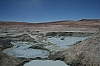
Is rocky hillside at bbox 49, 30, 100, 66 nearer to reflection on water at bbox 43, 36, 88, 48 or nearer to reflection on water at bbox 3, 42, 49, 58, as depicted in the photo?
reflection on water at bbox 3, 42, 49, 58

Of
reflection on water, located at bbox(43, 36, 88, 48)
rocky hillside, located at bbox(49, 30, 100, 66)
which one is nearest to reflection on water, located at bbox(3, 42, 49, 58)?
rocky hillside, located at bbox(49, 30, 100, 66)

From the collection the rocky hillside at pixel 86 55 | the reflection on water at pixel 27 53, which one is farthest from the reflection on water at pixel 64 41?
the rocky hillside at pixel 86 55

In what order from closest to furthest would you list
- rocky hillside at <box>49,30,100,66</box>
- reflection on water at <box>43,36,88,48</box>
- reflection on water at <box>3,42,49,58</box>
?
rocky hillside at <box>49,30,100,66</box>
reflection on water at <box>3,42,49,58</box>
reflection on water at <box>43,36,88,48</box>

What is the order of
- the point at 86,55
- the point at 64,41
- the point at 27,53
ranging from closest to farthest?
the point at 86,55 < the point at 27,53 < the point at 64,41

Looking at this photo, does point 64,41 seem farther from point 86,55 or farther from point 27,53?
point 86,55

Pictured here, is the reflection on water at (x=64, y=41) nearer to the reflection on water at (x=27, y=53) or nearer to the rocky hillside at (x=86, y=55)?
the reflection on water at (x=27, y=53)

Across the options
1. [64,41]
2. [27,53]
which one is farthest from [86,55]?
[64,41]

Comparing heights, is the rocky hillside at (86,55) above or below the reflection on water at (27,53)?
above

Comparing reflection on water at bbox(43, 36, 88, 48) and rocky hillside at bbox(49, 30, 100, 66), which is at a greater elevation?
rocky hillside at bbox(49, 30, 100, 66)

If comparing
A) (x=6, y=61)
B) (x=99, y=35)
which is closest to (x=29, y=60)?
(x=6, y=61)

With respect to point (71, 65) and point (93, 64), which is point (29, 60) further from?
point (93, 64)

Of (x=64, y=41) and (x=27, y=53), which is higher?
(x=27, y=53)

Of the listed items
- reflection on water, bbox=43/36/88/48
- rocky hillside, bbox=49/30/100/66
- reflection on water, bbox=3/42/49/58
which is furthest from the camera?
reflection on water, bbox=43/36/88/48
